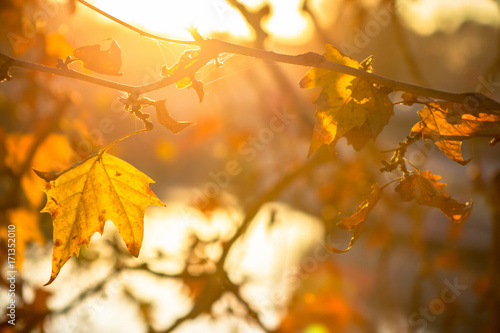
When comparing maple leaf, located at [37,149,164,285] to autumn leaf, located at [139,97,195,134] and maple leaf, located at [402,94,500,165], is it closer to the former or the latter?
autumn leaf, located at [139,97,195,134]

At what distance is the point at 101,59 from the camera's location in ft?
2.11

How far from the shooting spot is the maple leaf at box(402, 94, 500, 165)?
634 mm

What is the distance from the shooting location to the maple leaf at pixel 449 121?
634mm

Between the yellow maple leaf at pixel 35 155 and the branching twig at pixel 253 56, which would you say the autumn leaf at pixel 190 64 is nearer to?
the branching twig at pixel 253 56

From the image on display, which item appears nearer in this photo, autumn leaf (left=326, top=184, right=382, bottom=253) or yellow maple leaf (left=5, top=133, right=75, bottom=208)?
autumn leaf (left=326, top=184, right=382, bottom=253)

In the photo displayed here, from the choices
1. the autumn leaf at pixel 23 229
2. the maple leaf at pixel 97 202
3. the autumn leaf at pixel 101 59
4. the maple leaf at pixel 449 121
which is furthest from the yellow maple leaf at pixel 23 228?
the maple leaf at pixel 449 121

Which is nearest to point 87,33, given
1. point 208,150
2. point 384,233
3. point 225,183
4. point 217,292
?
point 208,150

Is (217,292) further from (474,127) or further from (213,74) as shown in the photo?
(474,127)

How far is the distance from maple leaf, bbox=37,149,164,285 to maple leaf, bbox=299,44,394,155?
12.7 inches

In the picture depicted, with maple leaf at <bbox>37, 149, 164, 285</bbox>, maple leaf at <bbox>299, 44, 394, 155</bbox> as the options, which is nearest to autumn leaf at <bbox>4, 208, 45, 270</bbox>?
maple leaf at <bbox>37, 149, 164, 285</bbox>

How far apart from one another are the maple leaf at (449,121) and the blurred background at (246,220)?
0.38ft

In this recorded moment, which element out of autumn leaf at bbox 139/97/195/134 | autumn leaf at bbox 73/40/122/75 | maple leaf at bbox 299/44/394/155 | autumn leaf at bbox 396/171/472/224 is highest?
autumn leaf at bbox 73/40/122/75

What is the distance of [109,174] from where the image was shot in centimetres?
73

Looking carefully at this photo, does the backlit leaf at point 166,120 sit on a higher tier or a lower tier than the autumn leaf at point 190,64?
lower
